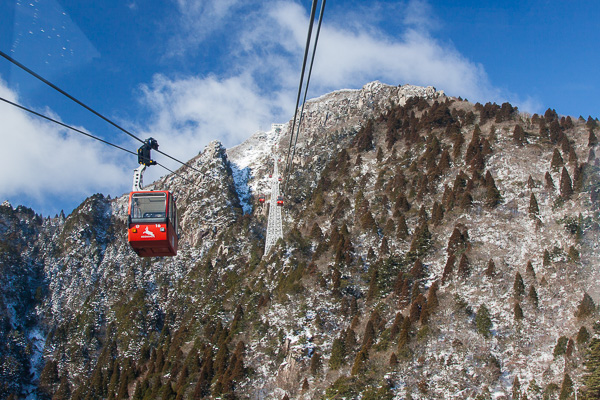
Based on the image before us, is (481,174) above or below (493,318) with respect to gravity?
above

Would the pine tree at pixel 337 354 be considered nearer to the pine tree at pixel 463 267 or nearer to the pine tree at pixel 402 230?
the pine tree at pixel 463 267

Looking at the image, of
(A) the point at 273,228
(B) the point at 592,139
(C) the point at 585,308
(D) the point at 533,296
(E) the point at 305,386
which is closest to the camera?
(C) the point at 585,308

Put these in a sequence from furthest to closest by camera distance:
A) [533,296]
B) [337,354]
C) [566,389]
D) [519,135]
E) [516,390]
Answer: [519,135]
[337,354]
[533,296]
[516,390]
[566,389]

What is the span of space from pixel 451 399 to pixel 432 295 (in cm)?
1163

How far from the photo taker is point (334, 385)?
4184cm

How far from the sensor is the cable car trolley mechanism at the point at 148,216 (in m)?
18.4

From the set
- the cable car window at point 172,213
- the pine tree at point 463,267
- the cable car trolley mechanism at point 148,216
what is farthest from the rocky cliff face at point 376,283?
the cable car trolley mechanism at point 148,216

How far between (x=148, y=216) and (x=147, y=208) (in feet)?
1.09

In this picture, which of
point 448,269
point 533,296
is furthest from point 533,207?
point 533,296

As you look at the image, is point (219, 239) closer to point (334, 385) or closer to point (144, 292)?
point (144, 292)

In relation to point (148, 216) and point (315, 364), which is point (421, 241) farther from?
point (148, 216)

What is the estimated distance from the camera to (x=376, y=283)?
53.0 m

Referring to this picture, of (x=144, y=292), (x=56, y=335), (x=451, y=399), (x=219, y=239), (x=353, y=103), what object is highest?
(x=353, y=103)

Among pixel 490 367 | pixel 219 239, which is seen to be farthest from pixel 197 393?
pixel 219 239
